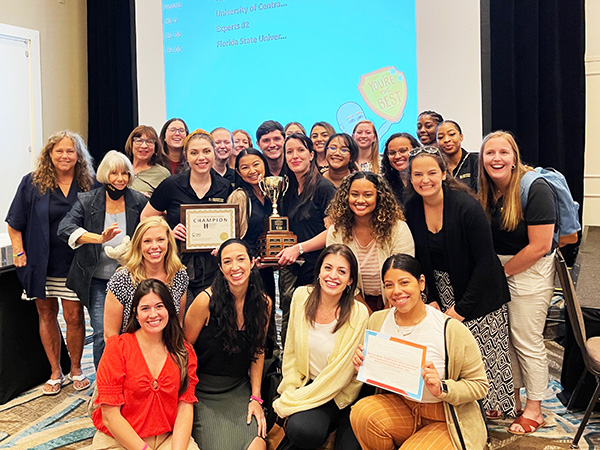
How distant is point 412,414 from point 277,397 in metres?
0.63

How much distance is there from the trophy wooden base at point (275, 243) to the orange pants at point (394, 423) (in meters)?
1.04

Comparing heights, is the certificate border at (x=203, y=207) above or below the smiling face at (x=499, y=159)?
below

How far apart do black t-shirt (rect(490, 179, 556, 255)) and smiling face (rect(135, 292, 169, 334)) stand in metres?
1.63

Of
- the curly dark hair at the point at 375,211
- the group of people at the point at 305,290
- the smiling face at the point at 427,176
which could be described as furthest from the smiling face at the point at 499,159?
the curly dark hair at the point at 375,211

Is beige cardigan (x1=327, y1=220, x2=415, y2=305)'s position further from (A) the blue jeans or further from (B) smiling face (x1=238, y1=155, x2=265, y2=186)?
(A) the blue jeans

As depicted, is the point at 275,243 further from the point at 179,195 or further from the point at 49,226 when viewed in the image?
the point at 49,226

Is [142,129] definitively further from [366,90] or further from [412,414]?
[412,414]

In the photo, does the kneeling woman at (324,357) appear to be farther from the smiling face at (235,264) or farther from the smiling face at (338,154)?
the smiling face at (338,154)

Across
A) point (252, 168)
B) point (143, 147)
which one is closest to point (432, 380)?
point (252, 168)

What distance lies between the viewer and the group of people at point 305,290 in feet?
8.09

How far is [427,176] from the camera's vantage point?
2.73 m

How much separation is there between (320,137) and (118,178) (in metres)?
1.47

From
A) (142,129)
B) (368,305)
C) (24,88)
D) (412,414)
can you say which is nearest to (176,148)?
(142,129)

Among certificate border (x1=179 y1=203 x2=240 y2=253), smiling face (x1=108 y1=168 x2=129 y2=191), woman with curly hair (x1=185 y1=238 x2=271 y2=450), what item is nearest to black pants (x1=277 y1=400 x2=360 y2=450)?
woman with curly hair (x1=185 y1=238 x2=271 y2=450)
